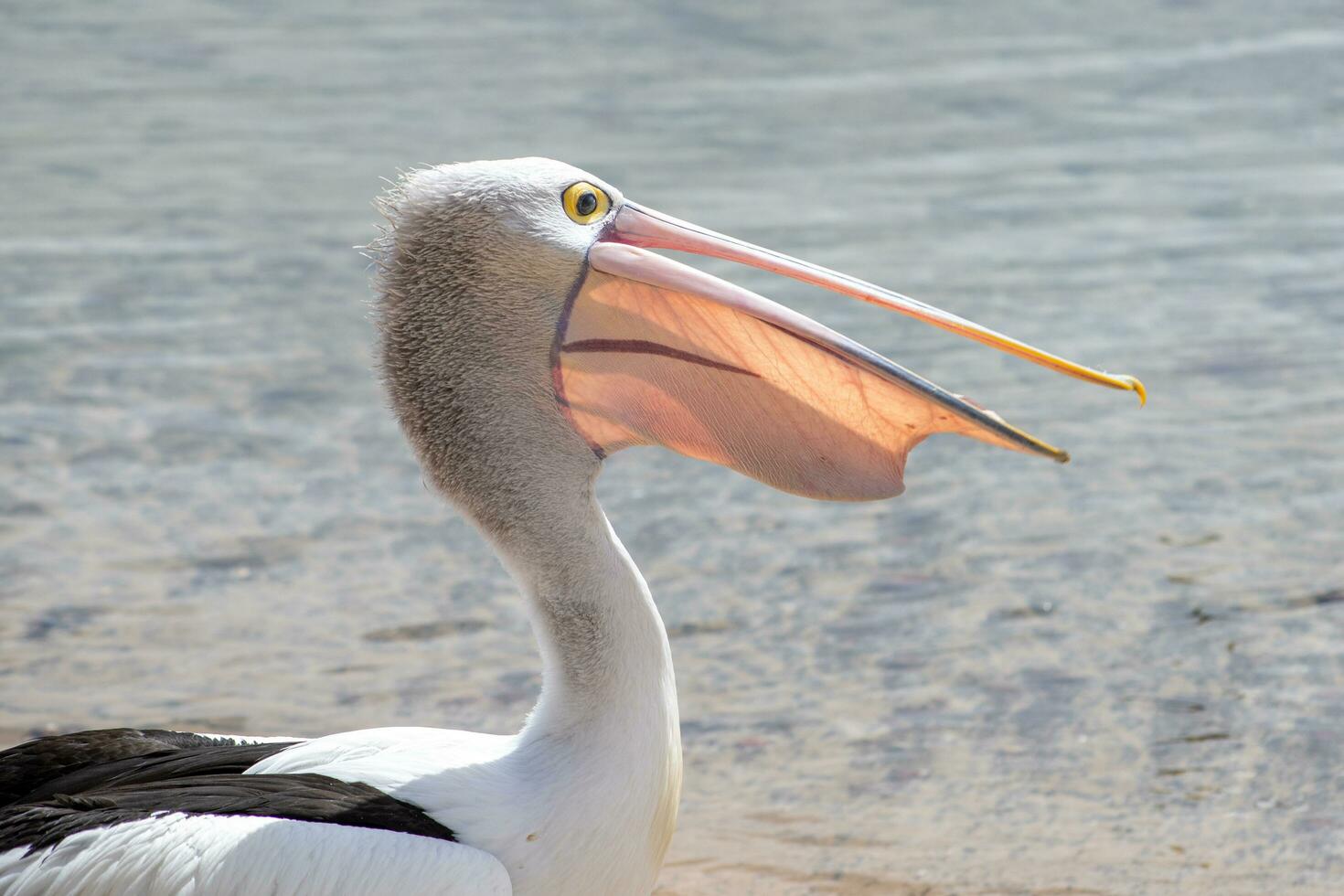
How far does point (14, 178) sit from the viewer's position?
26.7ft

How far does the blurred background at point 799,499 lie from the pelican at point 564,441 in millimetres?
1031

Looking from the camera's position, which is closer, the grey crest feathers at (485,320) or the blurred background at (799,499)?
the grey crest feathers at (485,320)

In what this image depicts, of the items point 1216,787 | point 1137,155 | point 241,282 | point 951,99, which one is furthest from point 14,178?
point 1216,787

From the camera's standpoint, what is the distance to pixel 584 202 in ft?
8.28

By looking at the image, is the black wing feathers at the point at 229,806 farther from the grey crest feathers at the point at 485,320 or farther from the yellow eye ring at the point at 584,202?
the yellow eye ring at the point at 584,202

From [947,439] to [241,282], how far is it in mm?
3048

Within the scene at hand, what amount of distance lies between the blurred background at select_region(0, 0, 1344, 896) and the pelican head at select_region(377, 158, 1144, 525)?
1212 millimetres

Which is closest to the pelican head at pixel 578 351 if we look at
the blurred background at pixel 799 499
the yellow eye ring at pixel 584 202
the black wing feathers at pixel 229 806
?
the yellow eye ring at pixel 584 202

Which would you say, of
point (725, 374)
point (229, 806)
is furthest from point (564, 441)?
point (229, 806)

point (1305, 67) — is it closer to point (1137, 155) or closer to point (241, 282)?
point (1137, 155)

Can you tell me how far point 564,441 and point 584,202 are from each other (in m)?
0.36

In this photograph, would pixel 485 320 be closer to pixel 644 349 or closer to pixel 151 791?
pixel 644 349

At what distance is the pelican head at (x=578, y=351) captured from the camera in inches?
97.2

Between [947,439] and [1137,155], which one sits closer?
[947,439]
